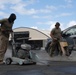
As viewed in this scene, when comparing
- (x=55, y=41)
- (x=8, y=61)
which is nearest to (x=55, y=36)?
(x=55, y=41)

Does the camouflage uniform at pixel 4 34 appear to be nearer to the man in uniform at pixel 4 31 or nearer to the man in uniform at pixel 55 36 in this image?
the man in uniform at pixel 4 31

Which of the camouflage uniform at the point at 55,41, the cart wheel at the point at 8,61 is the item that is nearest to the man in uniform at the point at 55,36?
the camouflage uniform at the point at 55,41

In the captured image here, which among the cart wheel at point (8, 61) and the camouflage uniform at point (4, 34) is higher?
the camouflage uniform at point (4, 34)

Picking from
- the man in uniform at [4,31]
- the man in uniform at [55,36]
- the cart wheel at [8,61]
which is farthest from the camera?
the man in uniform at [55,36]

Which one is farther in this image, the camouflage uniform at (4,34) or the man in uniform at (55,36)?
the man in uniform at (55,36)

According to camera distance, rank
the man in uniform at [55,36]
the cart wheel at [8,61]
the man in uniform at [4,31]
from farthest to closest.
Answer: the man in uniform at [55,36] < the cart wheel at [8,61] < the man in uniform at [4,31]

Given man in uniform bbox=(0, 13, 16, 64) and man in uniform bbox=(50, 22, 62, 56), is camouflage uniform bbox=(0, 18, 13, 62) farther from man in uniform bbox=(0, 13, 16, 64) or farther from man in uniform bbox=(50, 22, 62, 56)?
man in uniform bbox=(50, 22, 62, 56)

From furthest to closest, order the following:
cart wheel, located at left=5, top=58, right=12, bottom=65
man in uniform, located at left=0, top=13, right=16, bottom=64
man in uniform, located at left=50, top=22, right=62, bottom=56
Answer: man in uniform, located at left=50, top=22, right=62, bottom=56, cart wheel, located at left=5, top=58, right=12, bottom=65, man in uniform, located at left=0, top=13, right=16, bottom=64

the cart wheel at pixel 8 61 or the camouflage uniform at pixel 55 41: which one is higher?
the camouflage uniform at pixel 55 41

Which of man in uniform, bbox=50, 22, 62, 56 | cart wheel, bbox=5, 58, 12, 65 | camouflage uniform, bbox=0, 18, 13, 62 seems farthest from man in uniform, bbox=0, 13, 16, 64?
man in uniform, bbox=50, 22, 62, 56

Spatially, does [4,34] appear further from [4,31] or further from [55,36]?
[55,36]

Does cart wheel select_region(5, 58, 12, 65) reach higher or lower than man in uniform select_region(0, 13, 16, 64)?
lower

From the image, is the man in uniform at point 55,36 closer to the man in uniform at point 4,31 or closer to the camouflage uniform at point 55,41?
the camouflage uniform at point 55,41

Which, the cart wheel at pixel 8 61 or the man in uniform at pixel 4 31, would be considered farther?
the cart wheel at pixel 8 61
